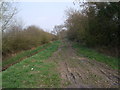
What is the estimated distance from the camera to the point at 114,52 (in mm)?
12211

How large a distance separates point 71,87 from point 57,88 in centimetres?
46

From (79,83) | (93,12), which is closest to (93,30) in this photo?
(93,12)

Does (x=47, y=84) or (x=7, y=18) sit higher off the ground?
(x=7, y=18)

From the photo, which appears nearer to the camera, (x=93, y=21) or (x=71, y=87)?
(x=71, y=87)

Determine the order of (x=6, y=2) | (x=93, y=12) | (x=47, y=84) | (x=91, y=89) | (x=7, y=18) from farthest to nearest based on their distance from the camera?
(x=93, y=12) < (x=7, y=18) < (x=6, y=2) < (x=47, y=84) < (x=91, y=89)

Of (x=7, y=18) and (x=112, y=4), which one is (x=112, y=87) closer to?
(x=112, y=4)

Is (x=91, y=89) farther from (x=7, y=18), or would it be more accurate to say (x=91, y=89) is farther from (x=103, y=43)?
(x=103, y=43)

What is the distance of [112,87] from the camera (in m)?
4.40

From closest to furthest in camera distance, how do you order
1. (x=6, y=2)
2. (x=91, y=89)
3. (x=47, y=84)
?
(x=91, y=89)
(x=47, y=84)
(x=6, y=2)

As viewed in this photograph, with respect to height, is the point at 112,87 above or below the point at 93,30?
below

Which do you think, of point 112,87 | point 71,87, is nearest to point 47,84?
point 71,87

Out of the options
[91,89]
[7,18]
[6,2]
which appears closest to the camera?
[91,89]

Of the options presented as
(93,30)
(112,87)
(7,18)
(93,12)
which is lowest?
(112,87)

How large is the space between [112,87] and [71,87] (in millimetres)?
1341
